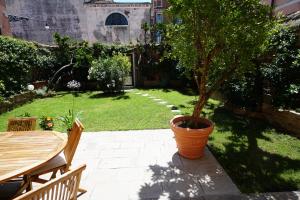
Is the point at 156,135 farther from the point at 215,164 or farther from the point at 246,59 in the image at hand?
the point at 246,59

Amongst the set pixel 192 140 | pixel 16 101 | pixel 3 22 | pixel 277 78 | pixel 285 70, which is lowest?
pixel 16 101

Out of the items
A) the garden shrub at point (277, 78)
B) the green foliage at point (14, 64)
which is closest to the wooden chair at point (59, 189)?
the garden shrub at point (277, 78)

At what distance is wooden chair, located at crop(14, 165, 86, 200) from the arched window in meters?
23.1

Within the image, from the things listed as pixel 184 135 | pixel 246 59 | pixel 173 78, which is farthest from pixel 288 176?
pixel 173 78

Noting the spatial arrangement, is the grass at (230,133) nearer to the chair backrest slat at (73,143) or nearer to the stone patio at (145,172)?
the stone patio at (145,172)

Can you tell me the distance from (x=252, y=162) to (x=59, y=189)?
3.29m

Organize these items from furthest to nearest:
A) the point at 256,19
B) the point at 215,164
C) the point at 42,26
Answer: the point at 42,26 < the point at 215,164 < the point at 256,19

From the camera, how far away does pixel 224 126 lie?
6.02m

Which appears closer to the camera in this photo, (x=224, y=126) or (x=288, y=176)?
(x=288, y=176)

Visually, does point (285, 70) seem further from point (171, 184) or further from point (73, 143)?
point (73, 143)

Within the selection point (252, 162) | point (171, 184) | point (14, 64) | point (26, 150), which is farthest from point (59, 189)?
point (14, 64)

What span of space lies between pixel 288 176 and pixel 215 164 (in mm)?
1027

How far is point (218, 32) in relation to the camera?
371cm

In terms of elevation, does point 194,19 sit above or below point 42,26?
below
